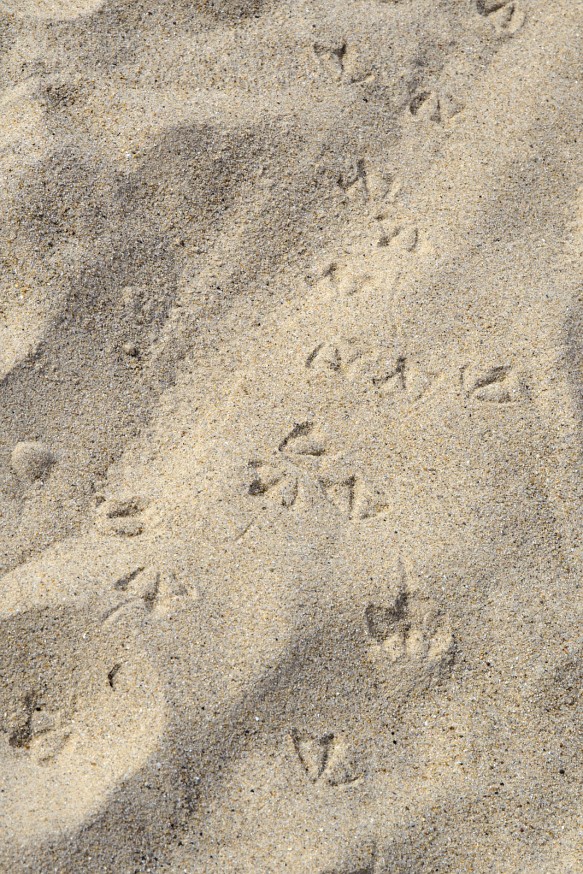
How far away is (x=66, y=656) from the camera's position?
148 centimetres

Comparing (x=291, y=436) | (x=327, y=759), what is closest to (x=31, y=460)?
(x=291, y=436)

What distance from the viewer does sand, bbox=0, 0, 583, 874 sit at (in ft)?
4.73

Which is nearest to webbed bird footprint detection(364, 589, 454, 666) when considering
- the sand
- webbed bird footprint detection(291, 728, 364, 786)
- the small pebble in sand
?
the sand

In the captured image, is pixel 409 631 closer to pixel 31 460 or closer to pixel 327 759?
pixel 327 759

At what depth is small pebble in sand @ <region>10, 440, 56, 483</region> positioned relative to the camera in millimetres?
1547

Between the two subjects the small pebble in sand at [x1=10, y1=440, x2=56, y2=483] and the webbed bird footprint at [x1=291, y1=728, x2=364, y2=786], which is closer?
the webbed bird footprint at [x1=291, y1=728, x2=364, y2=786]

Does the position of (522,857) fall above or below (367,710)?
below

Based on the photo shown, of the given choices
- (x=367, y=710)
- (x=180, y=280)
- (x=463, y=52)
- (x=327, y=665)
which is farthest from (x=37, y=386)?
(x=463, y=52)

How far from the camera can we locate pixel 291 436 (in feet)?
5.10

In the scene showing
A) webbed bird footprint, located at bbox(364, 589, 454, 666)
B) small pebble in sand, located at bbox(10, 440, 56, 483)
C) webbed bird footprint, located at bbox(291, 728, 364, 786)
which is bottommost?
webbed bird footprint, located at bbox(291, 728, 364, 786)

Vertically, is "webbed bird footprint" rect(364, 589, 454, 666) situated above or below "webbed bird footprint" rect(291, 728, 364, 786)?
above

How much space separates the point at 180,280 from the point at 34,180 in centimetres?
39

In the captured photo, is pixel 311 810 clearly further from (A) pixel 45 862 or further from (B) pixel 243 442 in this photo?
(B) pixel 243 442

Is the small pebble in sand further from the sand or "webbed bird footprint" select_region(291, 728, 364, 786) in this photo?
"webbed bird footprint" select_region(291, 728, 364, 786)
